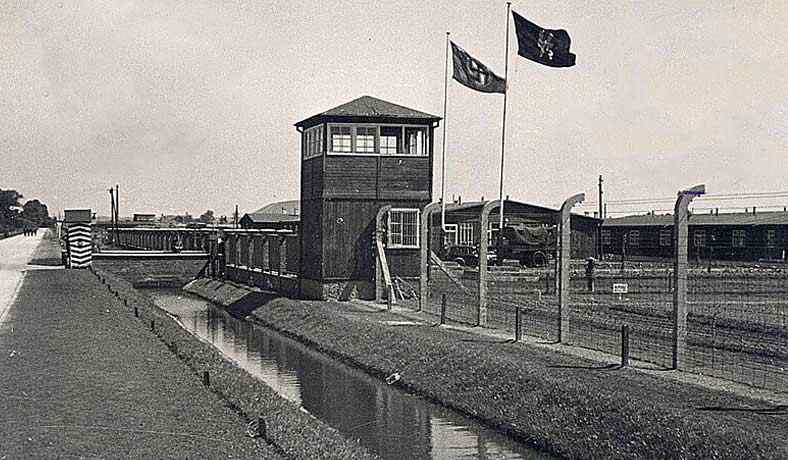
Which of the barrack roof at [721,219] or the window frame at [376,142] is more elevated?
the window frame at [376,142]

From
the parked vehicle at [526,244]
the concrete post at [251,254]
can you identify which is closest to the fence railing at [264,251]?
the concrete post at [251,254]

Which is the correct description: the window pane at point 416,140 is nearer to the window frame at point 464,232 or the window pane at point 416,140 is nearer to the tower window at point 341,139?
the tower window at point 341,139

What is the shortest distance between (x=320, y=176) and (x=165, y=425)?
23.2m

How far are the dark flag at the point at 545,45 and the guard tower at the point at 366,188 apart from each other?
6425 millimetres

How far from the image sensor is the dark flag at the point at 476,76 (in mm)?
34906

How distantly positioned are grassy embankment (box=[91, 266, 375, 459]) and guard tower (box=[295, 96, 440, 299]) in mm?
11666

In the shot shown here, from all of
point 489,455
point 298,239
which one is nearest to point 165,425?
point 489,455

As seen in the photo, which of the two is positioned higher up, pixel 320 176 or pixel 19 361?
pixel 320 176

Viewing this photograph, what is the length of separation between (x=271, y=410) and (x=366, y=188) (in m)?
20.0

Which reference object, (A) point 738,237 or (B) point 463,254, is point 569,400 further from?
(A) point 738,237

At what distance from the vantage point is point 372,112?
124ft

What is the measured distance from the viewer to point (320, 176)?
3797 centimetres

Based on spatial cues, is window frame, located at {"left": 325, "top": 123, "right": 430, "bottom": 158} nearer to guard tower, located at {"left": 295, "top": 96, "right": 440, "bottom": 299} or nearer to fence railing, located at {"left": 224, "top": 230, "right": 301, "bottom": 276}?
guard tower, located at {"left": 295, "top": 96, "right": 440, "bottom": 299}

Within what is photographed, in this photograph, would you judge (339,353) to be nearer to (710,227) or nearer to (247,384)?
(247,384)
